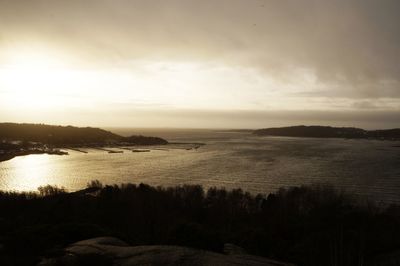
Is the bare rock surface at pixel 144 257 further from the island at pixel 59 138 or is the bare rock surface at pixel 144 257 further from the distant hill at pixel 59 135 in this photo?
Result: the distant hill at pixel 59 135

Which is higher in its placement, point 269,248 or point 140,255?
point 140,255

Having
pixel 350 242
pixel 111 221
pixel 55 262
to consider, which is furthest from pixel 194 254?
pixel 111 221

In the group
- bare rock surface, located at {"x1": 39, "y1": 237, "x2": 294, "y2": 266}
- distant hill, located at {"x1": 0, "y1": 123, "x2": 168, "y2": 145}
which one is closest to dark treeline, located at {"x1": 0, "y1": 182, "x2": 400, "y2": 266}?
bare rock surface, located at {"x1": 39, "y1": 237, "x2": 294, "y2": 266}

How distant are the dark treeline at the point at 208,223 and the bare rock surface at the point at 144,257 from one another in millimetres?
1358

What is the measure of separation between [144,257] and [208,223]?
23.6 metres

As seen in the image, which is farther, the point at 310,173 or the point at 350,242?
the point at 310,173

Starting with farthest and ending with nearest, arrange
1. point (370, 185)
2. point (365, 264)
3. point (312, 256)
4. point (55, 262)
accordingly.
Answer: point (370, 185), point (312, 256), point (365, 264), point (55, 262)

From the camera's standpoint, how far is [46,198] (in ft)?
140

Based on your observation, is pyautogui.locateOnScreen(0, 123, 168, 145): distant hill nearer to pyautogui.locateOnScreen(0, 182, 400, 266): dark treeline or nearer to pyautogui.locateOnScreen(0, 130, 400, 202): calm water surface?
pyautogui.locateOnScreen(0, 130, 400, 202): calm water surface

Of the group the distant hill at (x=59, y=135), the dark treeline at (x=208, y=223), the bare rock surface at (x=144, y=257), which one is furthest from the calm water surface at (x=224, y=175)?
the distant hill at (x=59, y=135)

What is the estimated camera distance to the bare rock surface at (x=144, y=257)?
42.3 feet

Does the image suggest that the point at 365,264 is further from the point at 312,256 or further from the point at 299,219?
the point at 299,219

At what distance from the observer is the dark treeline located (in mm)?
18344

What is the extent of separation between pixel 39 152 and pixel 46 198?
79002 mm
